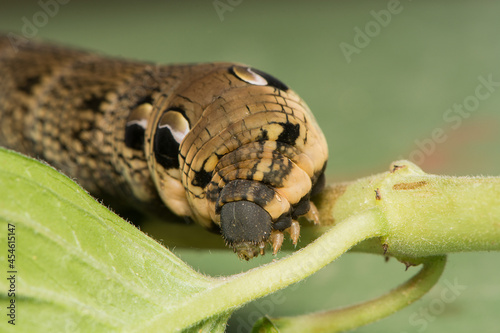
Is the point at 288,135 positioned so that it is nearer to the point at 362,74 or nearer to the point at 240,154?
the point at 240,154

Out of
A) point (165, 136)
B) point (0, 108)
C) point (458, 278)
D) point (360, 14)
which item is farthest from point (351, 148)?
point (0, 108)

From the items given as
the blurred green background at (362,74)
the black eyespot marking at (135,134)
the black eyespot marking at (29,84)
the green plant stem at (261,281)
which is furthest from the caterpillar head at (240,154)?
the black eyespot marking at (29,84)

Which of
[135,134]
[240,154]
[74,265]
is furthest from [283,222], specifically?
[135,134]

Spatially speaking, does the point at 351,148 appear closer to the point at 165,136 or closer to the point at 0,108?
the point at 165,136

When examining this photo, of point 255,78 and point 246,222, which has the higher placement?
point 255,78

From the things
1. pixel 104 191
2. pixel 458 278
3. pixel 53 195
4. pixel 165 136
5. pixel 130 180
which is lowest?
pixel 458 278

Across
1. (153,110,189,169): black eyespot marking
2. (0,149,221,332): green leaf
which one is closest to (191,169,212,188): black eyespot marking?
(153,110,189,169): black eyespot marking

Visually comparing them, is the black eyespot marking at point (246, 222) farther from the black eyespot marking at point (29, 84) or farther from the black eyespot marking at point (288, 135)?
the black eyespot marking at point (29, 84)
